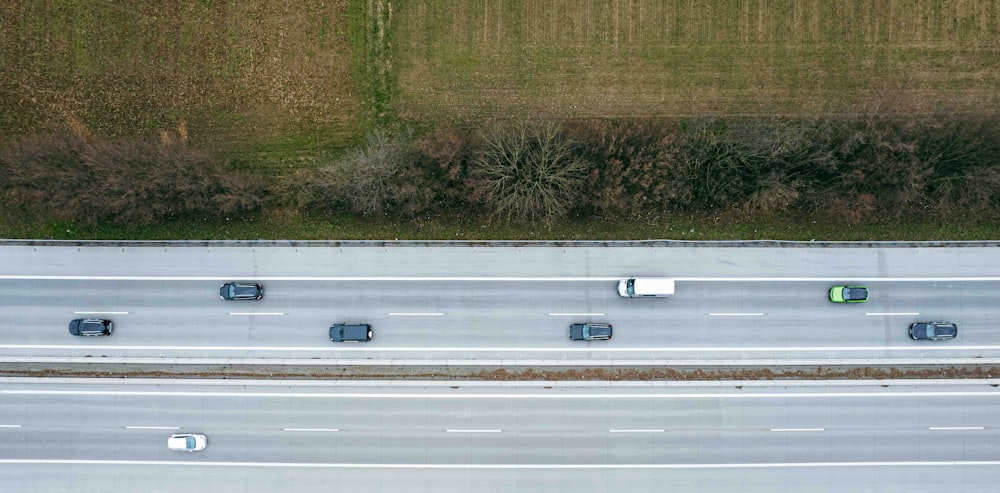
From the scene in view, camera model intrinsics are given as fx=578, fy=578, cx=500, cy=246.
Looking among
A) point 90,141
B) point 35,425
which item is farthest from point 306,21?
point 35,425

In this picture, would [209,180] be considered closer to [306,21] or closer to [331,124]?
[331,124]

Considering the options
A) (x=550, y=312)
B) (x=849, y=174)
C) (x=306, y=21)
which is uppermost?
(x=306, y=21)

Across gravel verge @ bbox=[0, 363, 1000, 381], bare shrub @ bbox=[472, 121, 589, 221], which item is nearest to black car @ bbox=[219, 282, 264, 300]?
gravel verge @ bbox=[0, 363, 1000, 381]

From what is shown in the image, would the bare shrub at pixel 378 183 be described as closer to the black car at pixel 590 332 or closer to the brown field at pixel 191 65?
the brown field at pixel 191 65

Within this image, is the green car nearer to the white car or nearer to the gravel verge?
the gravel verge

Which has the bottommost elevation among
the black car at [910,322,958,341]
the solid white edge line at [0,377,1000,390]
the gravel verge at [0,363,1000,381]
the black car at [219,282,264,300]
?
the solid white edge line at [0,377,1000,390]

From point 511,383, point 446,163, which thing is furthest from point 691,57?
point 511,383
